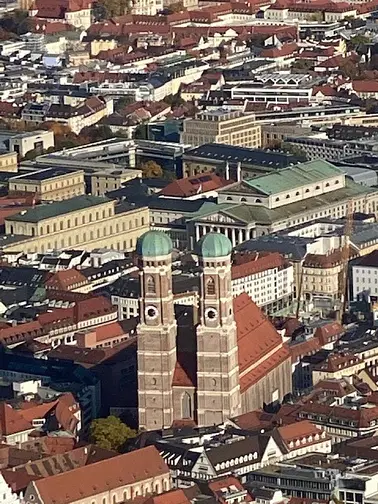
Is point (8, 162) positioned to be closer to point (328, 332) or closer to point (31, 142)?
point (31, 142)

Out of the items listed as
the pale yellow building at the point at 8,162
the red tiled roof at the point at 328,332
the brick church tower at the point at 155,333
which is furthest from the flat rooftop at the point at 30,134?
the brick church tower at the point at 155,333

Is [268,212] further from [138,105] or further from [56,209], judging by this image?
[138,105]

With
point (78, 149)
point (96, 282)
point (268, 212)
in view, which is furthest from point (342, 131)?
point (96, 282)

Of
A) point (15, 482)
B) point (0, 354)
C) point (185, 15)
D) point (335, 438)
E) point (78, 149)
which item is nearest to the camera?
point (15, 482)

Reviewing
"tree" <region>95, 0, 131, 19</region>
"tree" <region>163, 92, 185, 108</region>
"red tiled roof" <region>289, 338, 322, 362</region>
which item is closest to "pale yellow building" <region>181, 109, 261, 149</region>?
"tree" <region>163, 92, 185, 108</region>

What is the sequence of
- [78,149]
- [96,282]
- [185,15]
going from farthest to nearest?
[185,15], [78,149], [96,282]

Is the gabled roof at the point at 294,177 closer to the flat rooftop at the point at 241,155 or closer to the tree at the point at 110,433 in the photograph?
the flat rooftop at the point at 241,155
